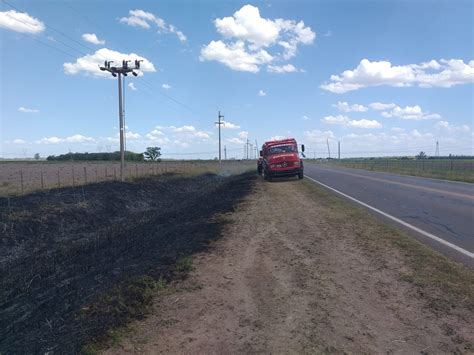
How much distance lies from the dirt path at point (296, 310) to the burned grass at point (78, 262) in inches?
20.5

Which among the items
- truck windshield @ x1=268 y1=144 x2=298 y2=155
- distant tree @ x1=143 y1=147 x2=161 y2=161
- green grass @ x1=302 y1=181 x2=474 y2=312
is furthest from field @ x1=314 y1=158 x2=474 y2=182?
distant tree @ x1=143 y1=147 x2=161 y2=161

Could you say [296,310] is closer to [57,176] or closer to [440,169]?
[57,176]

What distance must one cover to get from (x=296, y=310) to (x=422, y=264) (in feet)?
8.94

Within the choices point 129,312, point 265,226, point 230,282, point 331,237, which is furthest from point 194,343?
point 265,226

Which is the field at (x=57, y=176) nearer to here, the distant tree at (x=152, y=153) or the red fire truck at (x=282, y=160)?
the red fire truck at (x=282, y=160)

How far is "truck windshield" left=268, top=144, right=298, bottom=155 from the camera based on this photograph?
2755 cm

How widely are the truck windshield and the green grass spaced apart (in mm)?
16603

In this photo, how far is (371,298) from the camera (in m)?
5.22

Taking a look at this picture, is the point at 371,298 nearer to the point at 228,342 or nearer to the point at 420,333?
the point at 420,333

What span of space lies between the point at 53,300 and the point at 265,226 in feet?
16.2

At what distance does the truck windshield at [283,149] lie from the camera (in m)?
27.5

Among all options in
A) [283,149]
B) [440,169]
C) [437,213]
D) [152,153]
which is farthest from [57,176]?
[152,153]

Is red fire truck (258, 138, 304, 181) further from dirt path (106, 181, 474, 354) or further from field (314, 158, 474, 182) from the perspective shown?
dirt path (106, 181, 474, 354)

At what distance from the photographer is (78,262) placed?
9.70 meters
